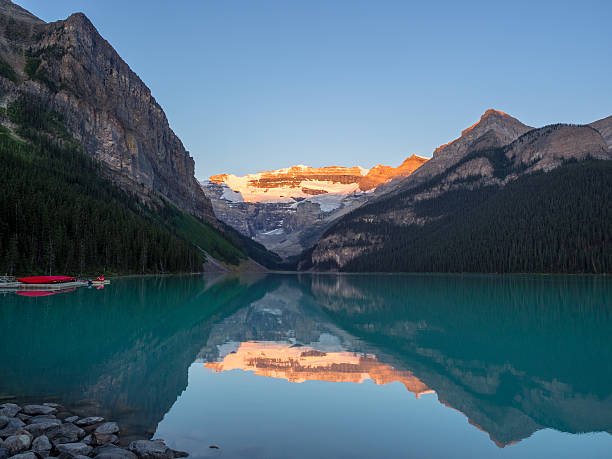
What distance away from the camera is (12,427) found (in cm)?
1338

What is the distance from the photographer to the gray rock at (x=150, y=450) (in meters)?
12.4

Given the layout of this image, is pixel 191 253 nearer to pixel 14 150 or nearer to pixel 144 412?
pixel 14 150

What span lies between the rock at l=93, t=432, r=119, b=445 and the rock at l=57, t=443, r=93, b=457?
64 cm

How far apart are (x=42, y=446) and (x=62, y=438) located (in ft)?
2.63

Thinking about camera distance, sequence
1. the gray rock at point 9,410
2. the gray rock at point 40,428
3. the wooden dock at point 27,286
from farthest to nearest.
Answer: the wooden dock at point 27,286, the gray rock at point 9,410, the gray rock at point 40,428

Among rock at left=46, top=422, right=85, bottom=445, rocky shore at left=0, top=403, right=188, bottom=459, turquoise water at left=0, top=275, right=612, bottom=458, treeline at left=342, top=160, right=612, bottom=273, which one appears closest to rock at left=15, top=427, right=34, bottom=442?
rocky shore at left=0, top=403, right=188, bottom=459

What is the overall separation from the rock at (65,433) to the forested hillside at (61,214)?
85371 millimetres

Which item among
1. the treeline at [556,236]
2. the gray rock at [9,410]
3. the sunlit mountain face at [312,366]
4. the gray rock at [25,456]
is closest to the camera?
the gray rock at [25,456]

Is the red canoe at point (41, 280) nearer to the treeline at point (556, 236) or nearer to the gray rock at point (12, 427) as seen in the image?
the gray rock at point (12, 427)

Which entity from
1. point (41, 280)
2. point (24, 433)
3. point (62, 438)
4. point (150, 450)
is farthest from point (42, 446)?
point (41, 280)

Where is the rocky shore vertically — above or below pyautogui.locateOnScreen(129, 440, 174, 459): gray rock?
above

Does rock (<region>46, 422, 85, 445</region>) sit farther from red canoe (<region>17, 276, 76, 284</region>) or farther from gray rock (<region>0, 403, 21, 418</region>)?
red canoe (<region>17, 276, 76, 284</region>)

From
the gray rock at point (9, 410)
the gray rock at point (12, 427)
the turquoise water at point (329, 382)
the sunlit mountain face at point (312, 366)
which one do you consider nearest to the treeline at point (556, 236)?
the turquoise water at point (329, 382)

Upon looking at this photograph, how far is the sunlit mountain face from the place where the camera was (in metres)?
22.9
